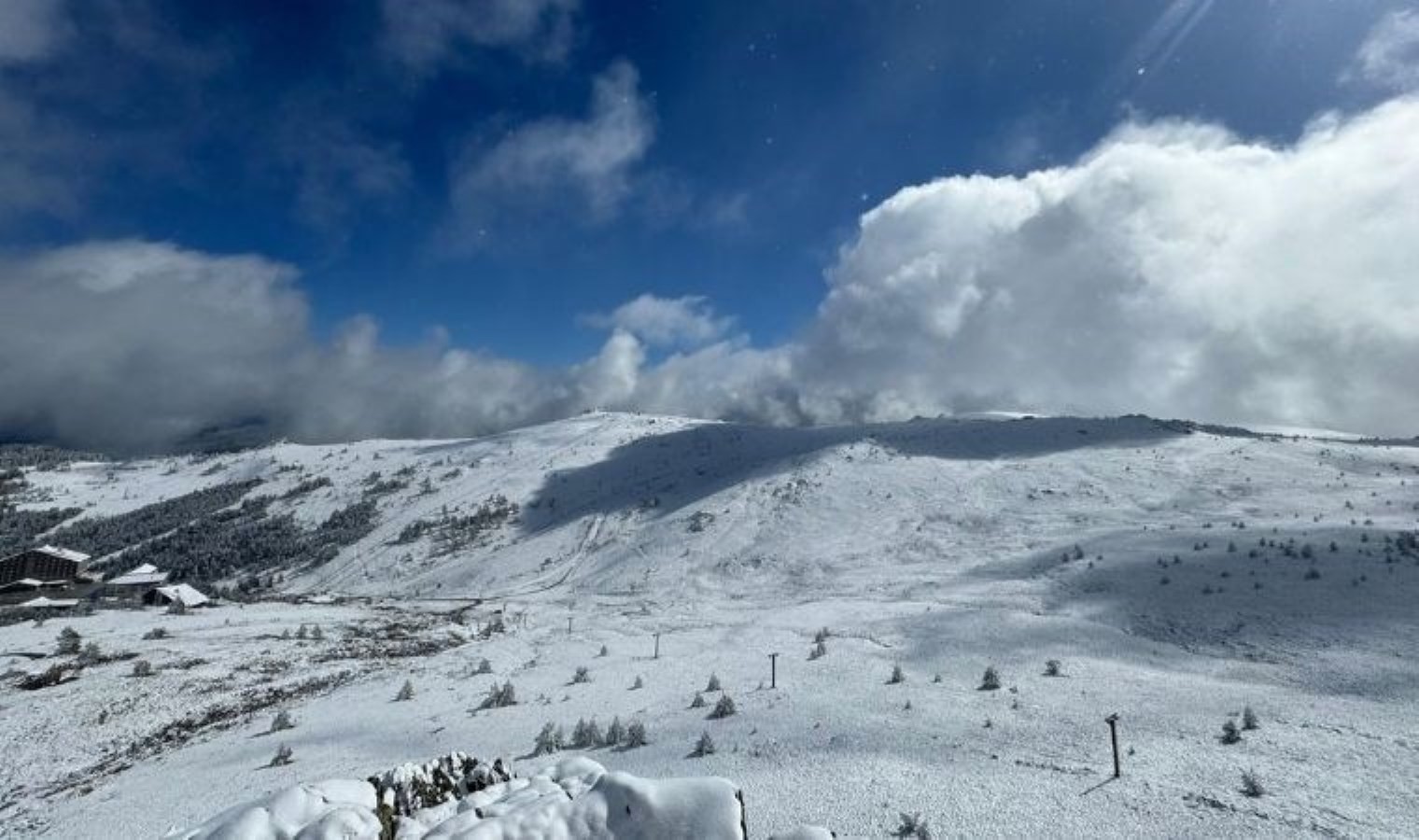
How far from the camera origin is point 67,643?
28125 millimetres

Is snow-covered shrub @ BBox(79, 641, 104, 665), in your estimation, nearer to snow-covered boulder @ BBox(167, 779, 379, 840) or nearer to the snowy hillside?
the snowy hillside

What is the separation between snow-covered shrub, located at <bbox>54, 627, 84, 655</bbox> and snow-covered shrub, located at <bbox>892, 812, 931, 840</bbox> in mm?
34168

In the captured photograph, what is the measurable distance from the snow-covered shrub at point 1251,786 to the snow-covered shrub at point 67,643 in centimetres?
3729

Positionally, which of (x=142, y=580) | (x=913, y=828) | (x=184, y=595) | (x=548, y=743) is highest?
(x=913, y=828)

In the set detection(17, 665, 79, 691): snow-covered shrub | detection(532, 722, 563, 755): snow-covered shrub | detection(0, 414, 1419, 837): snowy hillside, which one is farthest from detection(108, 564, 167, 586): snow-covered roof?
detection(532, 722, 563, 755): snow-covered shrub

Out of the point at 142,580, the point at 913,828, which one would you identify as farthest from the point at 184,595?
the point at 913,828

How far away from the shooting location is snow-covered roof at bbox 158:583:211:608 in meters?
43.6

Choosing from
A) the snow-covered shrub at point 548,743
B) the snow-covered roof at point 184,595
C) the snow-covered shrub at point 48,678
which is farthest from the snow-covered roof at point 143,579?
the snow-covered shrub at point 548,743

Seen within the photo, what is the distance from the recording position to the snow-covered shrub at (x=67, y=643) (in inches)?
1071

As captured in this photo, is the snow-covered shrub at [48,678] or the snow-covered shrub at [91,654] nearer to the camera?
the snow-covered shrub at [48,678]

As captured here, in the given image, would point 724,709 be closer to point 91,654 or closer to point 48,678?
point 48,678

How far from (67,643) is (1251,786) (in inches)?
1544

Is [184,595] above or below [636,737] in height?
below

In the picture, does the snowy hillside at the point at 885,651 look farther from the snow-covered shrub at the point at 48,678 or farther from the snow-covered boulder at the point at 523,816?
the snow-covered boulder at the point at 523,816
